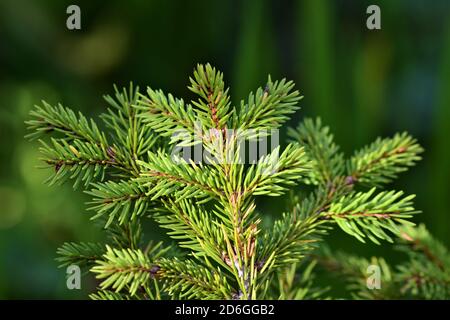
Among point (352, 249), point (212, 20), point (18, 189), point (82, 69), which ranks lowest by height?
point (352, 249)

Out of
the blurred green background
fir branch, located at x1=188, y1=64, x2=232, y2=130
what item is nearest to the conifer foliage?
fir branch, located at x1=188, y1=64, x2=232, y2=130

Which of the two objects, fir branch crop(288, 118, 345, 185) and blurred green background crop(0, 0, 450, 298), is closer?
fir branch crop(288, 118, 345, 185)

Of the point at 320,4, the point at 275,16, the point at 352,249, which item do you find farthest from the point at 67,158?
the point at 275,16

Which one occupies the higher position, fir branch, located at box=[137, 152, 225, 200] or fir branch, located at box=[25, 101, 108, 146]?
fir branch, located at box=[25, 101, 108, 146]

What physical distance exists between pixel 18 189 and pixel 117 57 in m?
0.36

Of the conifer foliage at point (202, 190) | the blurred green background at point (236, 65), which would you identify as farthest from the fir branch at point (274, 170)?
the blurred green background at point (236, 65)

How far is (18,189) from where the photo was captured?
1.15 m

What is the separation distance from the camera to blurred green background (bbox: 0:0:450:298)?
1.14 metres

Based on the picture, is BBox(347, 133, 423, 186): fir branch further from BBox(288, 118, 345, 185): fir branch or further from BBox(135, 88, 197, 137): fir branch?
BBox(135, 88, 197, 137): fir branch

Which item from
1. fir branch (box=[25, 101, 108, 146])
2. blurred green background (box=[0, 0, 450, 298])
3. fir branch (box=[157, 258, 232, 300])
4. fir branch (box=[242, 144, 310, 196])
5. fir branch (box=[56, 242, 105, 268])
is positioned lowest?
fir branch (box=[157, 258, 232, 300])

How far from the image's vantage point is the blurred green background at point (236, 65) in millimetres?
1141

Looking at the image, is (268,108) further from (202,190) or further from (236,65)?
(236,65)

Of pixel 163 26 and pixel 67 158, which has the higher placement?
pixel 163 26
